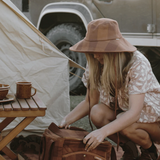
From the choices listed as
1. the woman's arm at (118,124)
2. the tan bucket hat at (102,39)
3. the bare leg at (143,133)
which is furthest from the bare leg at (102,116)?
the tan bucket hat at (102,39)

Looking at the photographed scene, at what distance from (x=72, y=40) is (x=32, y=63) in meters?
1.65

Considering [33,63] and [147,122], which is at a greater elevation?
[33,63]

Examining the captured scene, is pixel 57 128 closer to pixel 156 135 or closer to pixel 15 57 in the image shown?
pixel 156 135

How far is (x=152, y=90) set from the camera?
6.75ft

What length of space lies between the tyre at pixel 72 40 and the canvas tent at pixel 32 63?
1.38 m

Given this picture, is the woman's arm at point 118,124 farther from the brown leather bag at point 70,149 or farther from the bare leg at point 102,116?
the bare leg at point 102,116

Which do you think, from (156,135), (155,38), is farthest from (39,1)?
(156,135)

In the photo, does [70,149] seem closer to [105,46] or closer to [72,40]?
[105,46]

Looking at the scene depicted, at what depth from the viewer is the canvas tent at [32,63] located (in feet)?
8.79

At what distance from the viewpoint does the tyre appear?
A: 14.2ft

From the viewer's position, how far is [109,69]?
188 centimetres

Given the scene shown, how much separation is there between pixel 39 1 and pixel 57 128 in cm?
299

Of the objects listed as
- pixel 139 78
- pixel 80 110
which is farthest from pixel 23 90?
pixel 139 78

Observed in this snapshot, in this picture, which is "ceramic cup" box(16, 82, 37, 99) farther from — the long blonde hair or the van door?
the van door
